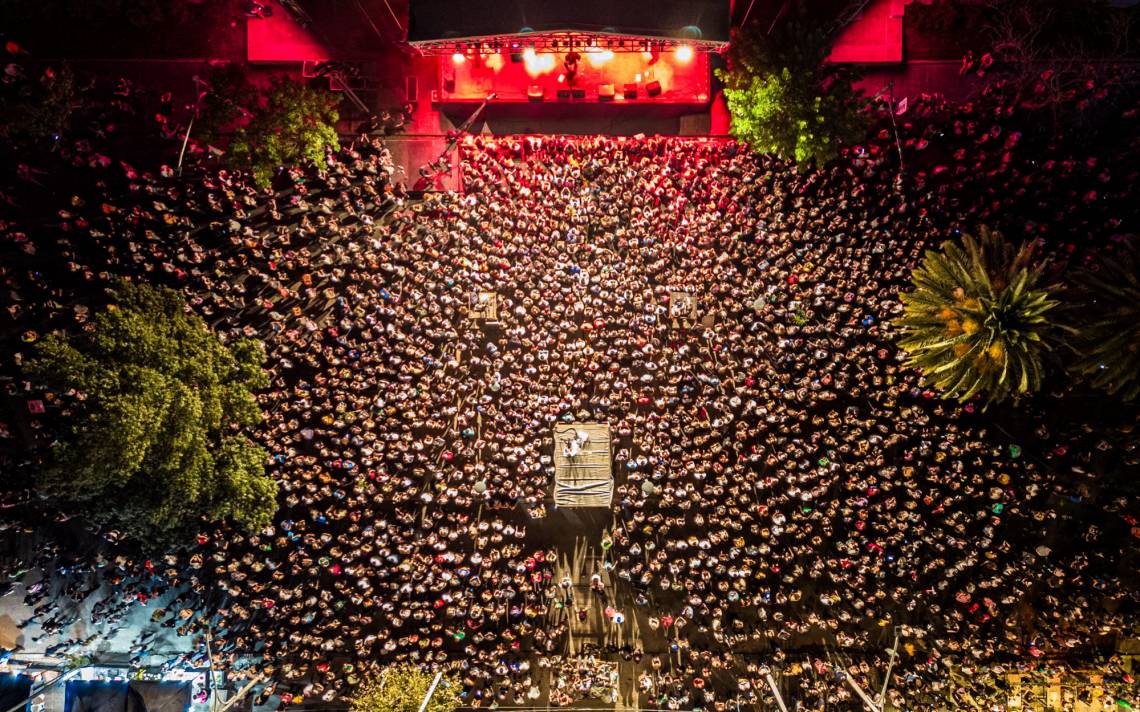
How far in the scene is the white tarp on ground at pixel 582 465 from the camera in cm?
1133

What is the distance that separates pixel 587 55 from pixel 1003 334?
827 centimetres

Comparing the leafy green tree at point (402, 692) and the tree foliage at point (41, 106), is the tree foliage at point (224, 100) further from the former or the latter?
the leafy green tree at point (402, 692)

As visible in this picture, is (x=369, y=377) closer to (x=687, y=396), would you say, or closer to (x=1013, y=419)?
(x=687, y=396)

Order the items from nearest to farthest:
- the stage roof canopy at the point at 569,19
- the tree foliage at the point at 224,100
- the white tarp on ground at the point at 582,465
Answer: the stage roof canopy at the point at 569,19
the tree foliage at the point at 224,100
the white tarp on ground at the point at 582,465

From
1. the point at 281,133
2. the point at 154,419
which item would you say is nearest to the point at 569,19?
the point at 281,133

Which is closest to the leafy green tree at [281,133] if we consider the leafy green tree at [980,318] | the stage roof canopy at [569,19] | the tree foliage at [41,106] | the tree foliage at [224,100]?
the tree foliage at [224,100]

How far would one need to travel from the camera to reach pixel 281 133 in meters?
11.0

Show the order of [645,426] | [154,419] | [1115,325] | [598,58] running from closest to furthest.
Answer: [1115,325] < [154,419] < [645,426] < [598,58]

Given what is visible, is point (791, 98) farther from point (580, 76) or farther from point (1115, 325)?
point (1115, 325)

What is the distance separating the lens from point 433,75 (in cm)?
1238

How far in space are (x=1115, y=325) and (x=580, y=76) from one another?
9.08 metres

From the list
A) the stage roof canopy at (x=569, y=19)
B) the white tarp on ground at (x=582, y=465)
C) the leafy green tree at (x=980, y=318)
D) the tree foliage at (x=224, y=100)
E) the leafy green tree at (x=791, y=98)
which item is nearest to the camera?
the leafy green tree at (x=980, y=318)

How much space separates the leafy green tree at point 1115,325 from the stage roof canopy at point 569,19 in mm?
6400

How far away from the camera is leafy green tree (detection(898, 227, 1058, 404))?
27.0 feet
